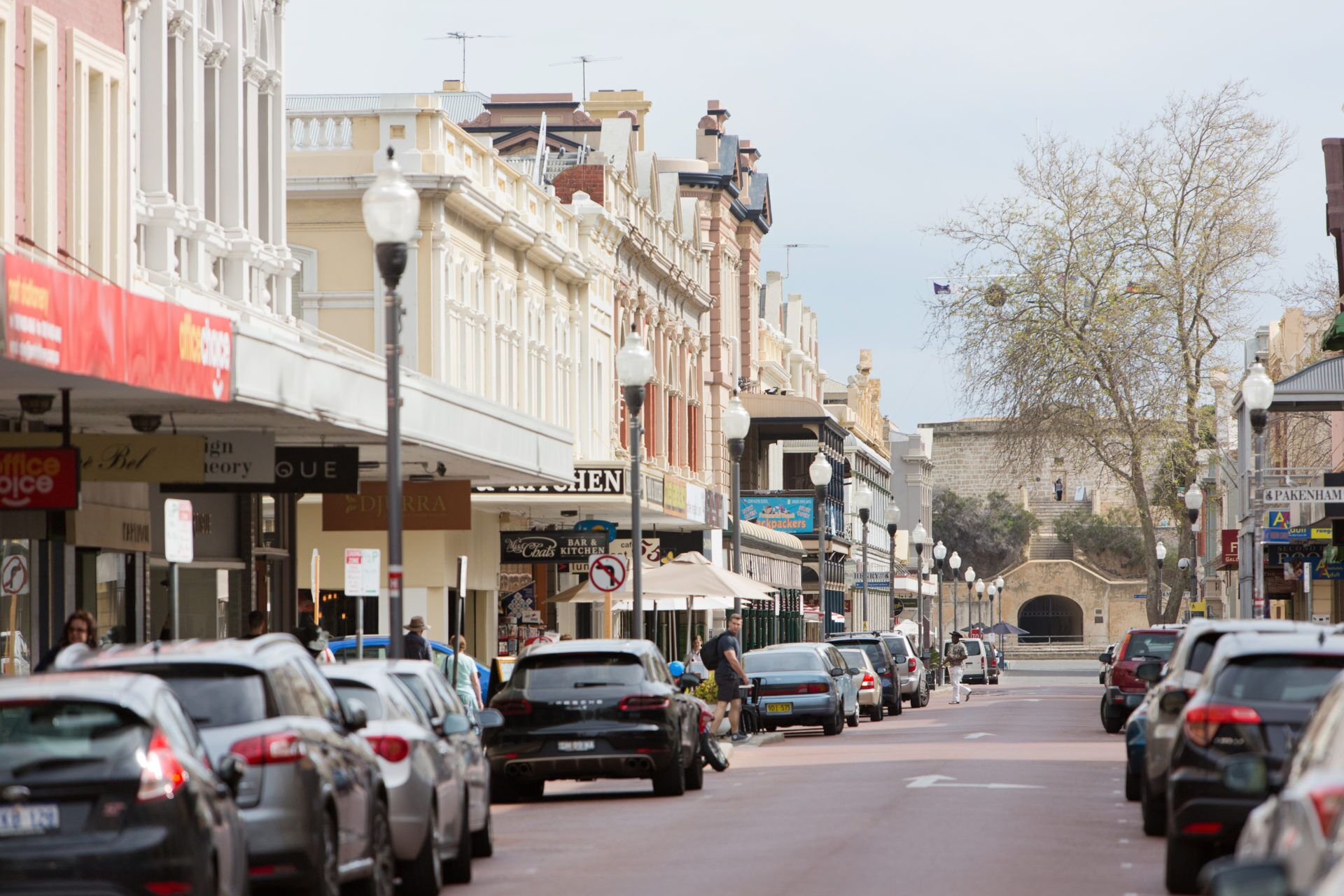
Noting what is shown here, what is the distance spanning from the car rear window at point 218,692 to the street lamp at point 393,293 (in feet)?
22.0

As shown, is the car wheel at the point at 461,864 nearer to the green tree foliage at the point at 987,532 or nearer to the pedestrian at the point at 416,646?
the pedestrian at the point at 416,646

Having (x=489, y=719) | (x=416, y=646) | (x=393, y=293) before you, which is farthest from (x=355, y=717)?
(x=416, y=646)

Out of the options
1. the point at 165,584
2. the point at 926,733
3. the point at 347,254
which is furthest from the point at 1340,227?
the point at 165,584

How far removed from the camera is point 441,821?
14234 millimetres

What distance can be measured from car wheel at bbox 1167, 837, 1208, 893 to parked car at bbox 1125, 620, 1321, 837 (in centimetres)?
208

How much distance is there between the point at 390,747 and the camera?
1338cm

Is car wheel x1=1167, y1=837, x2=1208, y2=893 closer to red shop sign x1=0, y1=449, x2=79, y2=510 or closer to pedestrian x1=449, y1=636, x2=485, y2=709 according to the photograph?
red shop sign x1=0, y1=449, x2=79, y2=510

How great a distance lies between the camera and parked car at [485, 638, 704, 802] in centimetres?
2059

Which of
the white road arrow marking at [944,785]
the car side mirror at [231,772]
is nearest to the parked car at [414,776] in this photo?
the car side mirror at [231,772]

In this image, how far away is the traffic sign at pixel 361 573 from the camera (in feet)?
77.4

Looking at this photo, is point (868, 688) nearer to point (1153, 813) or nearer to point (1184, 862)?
point (1153, 813)

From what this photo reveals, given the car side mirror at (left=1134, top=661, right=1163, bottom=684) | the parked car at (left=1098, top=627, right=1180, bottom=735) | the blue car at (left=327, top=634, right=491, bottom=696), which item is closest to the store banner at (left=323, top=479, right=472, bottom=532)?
the blue car at (left=327, top=634, right=491, bottom=696)

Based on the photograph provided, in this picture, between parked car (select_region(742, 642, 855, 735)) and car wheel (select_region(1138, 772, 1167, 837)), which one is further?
parked car (select_region(742, 642, 855, 735))

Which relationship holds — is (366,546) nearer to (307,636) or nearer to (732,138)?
(307,636)
